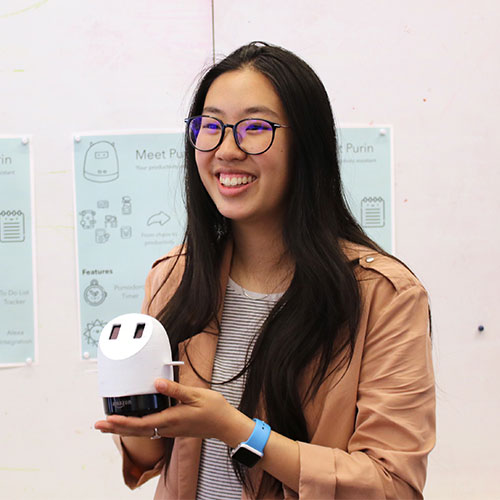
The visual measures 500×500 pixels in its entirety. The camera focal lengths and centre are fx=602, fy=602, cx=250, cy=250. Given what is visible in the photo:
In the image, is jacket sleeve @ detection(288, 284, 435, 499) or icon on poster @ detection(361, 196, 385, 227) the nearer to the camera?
jacket sleeve @ detection(288, 284, 435, 499)

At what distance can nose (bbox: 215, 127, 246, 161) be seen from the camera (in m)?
1.03

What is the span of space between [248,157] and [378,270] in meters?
0.29

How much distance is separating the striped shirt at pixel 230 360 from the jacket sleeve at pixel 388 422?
0.17 m

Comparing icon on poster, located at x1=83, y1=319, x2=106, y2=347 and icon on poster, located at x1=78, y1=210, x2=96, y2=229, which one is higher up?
icon on poster, located at x1=78, y1=210, x2=96, y2=229

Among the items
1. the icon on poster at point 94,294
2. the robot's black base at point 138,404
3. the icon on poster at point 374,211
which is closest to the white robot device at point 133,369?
the robot's black base at point 138,404

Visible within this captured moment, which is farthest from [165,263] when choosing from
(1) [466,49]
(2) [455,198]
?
(1) [466,49]

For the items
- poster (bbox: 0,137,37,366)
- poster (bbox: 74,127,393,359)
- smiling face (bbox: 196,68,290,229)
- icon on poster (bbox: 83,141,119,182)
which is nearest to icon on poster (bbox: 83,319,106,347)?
poster (bbox: 74,127,393,359)

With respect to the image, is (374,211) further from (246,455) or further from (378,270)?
(246,455)

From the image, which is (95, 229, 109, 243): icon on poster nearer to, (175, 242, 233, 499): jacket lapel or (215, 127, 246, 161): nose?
(175, 242, 233, 499): jacket lapel

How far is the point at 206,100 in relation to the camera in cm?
111

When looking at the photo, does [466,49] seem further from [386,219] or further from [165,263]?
[165,263]

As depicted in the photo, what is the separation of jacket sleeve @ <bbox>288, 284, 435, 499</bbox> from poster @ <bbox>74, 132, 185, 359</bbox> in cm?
119

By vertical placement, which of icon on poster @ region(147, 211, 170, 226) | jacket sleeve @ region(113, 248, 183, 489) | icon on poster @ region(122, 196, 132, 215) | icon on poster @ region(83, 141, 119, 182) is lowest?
jacket sleeve @ region(113, 248, 183, 489)

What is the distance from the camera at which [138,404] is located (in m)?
0.83
